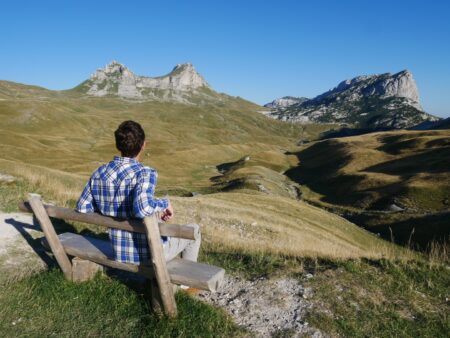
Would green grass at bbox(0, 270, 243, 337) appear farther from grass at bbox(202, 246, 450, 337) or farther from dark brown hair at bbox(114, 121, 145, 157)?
dark brown hair at bbox(114, 121, 145, 157)

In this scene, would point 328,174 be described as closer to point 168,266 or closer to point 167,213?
point 167,213

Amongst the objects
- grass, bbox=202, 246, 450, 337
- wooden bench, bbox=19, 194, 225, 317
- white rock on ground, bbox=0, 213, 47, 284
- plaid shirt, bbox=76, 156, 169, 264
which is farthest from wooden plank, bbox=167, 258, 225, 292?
white rock on ground, bbox=0, 213, 47, 284

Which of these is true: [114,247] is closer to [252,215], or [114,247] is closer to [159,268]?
[159,268]

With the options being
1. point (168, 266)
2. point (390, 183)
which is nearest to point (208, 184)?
point (390, 183)

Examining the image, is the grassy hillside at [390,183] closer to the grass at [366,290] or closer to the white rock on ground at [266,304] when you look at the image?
the grass at [366,290]

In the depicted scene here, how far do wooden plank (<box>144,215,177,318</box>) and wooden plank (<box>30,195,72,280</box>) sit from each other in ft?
9.96

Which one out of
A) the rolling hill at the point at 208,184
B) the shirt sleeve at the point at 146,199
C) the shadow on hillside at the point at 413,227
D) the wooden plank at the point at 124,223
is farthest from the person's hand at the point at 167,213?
the shadow on hillside at the point at 413,227

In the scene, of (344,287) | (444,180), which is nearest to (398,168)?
(444,180)

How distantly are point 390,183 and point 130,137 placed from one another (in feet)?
254

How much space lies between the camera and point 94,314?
26.9ft

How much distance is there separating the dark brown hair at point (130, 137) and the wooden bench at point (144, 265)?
1.50 meters

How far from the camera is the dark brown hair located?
770cm

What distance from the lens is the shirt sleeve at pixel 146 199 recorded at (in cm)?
717

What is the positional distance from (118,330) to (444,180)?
77739mm
